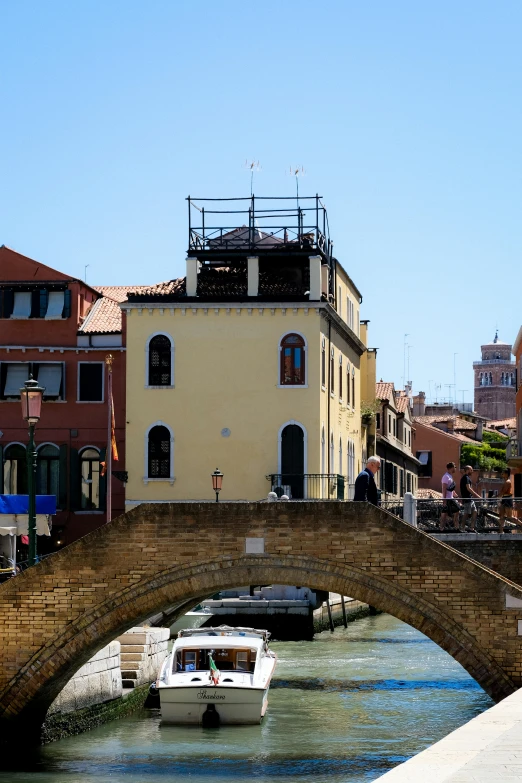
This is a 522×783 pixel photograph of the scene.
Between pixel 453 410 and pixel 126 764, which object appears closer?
pixel 126 764

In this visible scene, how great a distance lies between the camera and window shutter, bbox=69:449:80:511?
134 ft

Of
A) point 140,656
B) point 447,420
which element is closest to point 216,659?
point 140,656

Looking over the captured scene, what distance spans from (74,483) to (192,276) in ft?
23.2

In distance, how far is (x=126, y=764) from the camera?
68.6 feet

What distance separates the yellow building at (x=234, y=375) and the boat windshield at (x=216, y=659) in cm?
1344

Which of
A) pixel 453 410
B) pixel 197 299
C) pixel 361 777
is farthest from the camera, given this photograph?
pixel 453 410

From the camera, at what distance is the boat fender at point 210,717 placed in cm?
2442

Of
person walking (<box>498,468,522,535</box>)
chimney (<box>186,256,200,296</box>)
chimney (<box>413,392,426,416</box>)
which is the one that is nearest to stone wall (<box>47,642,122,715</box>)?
person walking (<box>498,468,522,535</box>)

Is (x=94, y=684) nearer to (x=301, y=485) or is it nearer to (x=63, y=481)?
(x=301, y=485)

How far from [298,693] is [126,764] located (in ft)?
28.8

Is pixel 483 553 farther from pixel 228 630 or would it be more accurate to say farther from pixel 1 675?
pixel 1 675

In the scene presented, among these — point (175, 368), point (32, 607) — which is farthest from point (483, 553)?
point (175, 368)

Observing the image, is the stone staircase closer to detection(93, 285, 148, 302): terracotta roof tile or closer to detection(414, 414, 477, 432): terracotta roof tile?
detection(93, 285, 148, 302): terracotta roof tile

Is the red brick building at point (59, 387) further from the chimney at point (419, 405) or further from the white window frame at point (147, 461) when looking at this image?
the chimney at point (419, 405)
